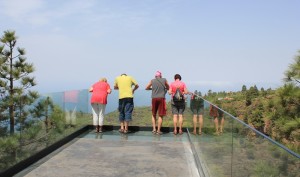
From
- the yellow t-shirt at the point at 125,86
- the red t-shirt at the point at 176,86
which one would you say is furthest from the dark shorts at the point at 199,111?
the yellow t-shirt at the point at 125,86

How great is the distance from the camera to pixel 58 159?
7352 millimetres

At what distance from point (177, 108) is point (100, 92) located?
2.19 metres

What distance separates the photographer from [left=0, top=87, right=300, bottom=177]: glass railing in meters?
2.67

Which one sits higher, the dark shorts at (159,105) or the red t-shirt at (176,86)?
the red t-shirt at (176,86)

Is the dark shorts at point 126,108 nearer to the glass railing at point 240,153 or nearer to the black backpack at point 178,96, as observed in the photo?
the black backpack at point 178,96

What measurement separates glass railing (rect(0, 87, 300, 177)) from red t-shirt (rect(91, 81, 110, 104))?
1.71ft

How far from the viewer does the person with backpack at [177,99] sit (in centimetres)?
1057

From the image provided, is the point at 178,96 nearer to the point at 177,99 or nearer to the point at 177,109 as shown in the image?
the point at 177,99

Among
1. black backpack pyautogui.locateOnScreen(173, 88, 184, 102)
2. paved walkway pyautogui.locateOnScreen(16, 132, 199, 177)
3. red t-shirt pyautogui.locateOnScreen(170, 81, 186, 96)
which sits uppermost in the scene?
red t-shirt pyautogui.locateOnScreen(170, 81, 186, 96)

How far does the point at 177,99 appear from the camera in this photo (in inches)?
416

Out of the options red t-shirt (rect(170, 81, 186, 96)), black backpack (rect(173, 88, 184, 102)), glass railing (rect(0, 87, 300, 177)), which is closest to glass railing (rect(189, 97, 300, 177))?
glass railing (rect(0, 87, 300, 177))

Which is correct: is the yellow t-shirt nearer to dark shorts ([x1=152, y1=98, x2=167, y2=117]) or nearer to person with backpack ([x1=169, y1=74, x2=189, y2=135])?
dark shorts ([x1=152, y1=98, x2=167, y2=117])

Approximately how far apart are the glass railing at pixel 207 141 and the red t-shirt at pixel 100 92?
1.71ft

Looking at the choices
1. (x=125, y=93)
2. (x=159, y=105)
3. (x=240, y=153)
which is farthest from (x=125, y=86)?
(x=240, y=153)
